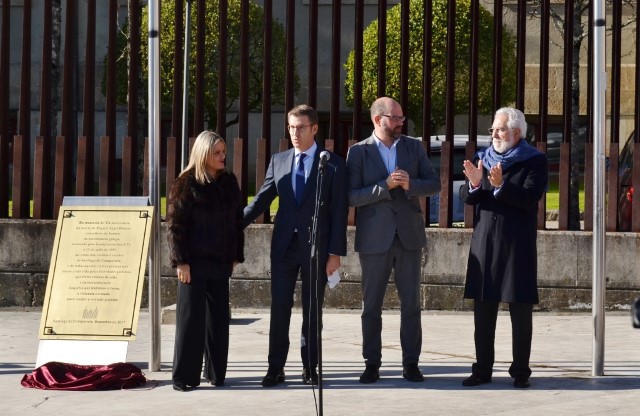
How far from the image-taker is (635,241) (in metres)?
12.4

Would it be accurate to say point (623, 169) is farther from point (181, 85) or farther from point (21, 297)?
point (21, 297)

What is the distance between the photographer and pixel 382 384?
347 inches

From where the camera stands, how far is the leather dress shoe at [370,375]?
349 inches

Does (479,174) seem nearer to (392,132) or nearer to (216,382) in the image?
(392,132)

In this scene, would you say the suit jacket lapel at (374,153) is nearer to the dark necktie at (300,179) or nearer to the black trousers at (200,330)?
the dark necktie at (300,179)

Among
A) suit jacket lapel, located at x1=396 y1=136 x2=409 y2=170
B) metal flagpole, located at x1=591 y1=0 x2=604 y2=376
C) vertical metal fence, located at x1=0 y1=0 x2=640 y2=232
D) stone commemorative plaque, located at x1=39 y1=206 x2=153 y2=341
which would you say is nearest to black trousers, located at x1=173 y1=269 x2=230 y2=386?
stone commemorative plaque, located at x1=39 y1=206 x2=153 y2=341

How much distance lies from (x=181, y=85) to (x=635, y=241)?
478cm

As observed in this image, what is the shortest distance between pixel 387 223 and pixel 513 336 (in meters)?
1.15

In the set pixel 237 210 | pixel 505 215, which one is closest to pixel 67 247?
pixel 237 210

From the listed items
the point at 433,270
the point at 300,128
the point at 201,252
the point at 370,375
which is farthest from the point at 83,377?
the point at 433,270

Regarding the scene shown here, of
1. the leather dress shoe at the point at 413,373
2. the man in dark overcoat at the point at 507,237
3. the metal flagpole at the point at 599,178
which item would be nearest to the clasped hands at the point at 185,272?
the leather dress shoe at the point at 413,373

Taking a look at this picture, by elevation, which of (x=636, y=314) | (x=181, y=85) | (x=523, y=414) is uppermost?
(x=181, y=85)

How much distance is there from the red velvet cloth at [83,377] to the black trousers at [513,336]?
230cm

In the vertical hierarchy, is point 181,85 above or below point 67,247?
above
